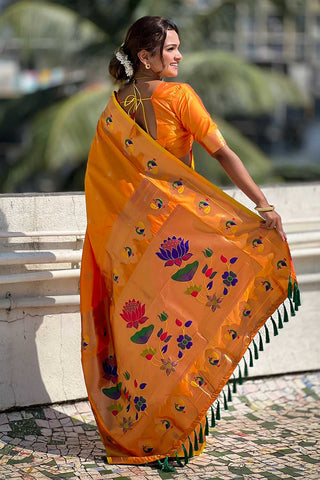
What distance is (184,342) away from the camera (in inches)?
127

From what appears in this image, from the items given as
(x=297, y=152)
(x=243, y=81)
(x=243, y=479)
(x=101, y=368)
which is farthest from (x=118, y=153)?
(x=297, y=152)

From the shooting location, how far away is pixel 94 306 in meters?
3.42

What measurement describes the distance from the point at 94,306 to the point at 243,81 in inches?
425

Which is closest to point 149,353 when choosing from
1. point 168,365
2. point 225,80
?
point 168,365

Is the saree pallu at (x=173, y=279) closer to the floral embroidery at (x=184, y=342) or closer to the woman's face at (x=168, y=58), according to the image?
the floral embroidery at (x=184, y=342)

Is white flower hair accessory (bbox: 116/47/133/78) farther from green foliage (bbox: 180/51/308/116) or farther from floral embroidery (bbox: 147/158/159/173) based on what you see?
green foliage (bbox: 180/51/308/116)


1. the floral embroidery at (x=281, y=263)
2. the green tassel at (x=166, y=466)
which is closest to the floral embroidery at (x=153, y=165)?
the floral embroidery at (x=281, y=263)

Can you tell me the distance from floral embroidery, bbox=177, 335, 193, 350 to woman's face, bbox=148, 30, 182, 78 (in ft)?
3.42

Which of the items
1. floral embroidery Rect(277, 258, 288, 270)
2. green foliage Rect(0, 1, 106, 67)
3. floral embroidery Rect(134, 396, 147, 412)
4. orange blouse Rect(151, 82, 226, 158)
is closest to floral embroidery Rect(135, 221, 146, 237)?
orange blouse Rect(151, 82, 226, 158)

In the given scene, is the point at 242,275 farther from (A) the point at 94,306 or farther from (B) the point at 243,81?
(B) the point at 243,81

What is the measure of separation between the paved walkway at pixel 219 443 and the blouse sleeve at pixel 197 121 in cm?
128

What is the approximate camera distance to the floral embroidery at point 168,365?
3229mm

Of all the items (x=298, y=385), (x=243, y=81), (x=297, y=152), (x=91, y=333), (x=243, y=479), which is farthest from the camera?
(x=297, y=152)

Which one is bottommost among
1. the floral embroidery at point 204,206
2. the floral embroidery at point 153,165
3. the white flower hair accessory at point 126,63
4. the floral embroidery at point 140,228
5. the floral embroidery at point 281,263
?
the floral embroidery at point 281,263
